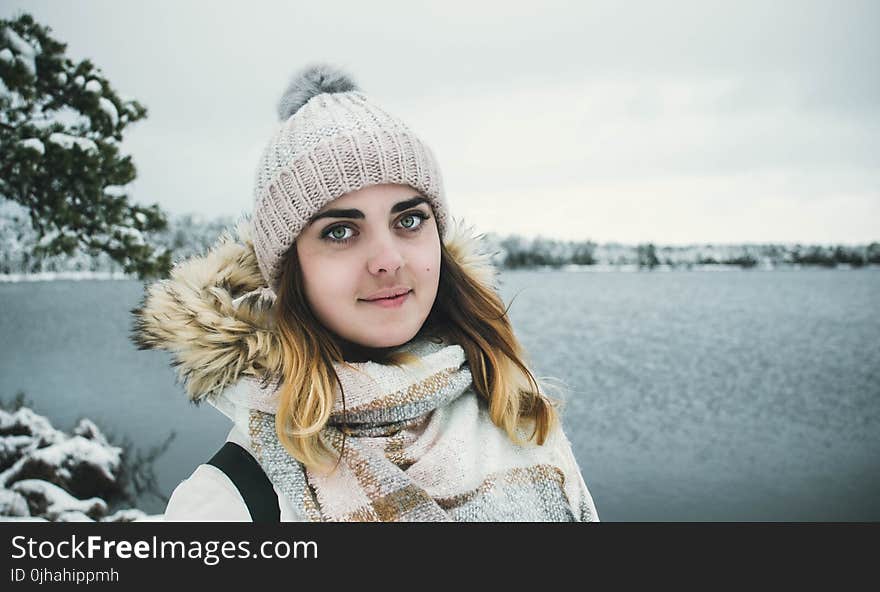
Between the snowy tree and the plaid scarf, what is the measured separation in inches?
168

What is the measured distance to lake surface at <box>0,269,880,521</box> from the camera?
24.9ft

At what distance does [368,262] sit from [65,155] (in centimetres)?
433

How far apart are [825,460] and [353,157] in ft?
31.9

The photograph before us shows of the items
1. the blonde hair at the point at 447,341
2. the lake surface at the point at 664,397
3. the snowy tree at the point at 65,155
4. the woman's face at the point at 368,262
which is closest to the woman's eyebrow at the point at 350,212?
the woman's face at the point at 368,262

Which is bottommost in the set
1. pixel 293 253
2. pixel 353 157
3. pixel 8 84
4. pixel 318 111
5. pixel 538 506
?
pixel 538 506

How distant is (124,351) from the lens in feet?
45.3

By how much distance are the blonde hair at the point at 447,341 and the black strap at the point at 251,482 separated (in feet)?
0.26

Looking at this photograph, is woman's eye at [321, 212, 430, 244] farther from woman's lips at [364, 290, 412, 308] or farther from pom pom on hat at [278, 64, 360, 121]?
pom pom on hat at [278, 64, 360, 121]

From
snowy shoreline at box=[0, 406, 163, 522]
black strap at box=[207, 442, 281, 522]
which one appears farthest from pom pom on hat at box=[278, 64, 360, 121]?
snowy shoreline at box=[0, 406, 163, 522]

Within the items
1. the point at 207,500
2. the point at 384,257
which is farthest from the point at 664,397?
the point at 207,500

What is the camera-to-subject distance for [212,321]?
121 centimetres

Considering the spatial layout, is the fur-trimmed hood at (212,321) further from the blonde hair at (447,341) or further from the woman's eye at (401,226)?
the woman's eye at (401,226)

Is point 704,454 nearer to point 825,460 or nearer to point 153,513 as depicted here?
point 825,460
